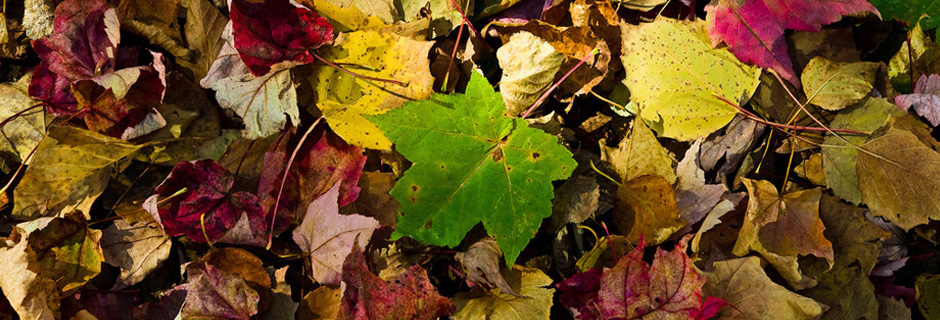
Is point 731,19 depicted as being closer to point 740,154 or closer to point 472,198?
point 740,154

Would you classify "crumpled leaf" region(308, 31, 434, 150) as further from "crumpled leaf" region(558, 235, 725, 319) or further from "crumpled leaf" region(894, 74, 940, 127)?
"crumpled leaf" region(894, 74, 940, 127)

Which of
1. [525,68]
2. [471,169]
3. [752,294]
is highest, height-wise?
[525,68]

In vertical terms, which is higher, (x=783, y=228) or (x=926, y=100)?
(x=926, y=100)

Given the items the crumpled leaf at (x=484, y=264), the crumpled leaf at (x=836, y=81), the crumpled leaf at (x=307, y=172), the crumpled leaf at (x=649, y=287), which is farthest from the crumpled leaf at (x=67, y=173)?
the crumpled leaf at (x=836, y=81)

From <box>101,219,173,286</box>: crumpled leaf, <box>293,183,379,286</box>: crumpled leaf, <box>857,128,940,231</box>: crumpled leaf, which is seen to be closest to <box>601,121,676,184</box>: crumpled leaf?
<box>857,128,940,231</box>: crumpled leaf

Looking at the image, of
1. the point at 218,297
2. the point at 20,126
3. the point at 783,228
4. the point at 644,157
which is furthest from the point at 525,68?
the point at 20,126

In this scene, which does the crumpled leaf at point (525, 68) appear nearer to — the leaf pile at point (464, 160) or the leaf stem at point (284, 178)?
the leaf pile at point (464, 160)

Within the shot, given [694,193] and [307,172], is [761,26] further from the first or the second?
[307,172]
